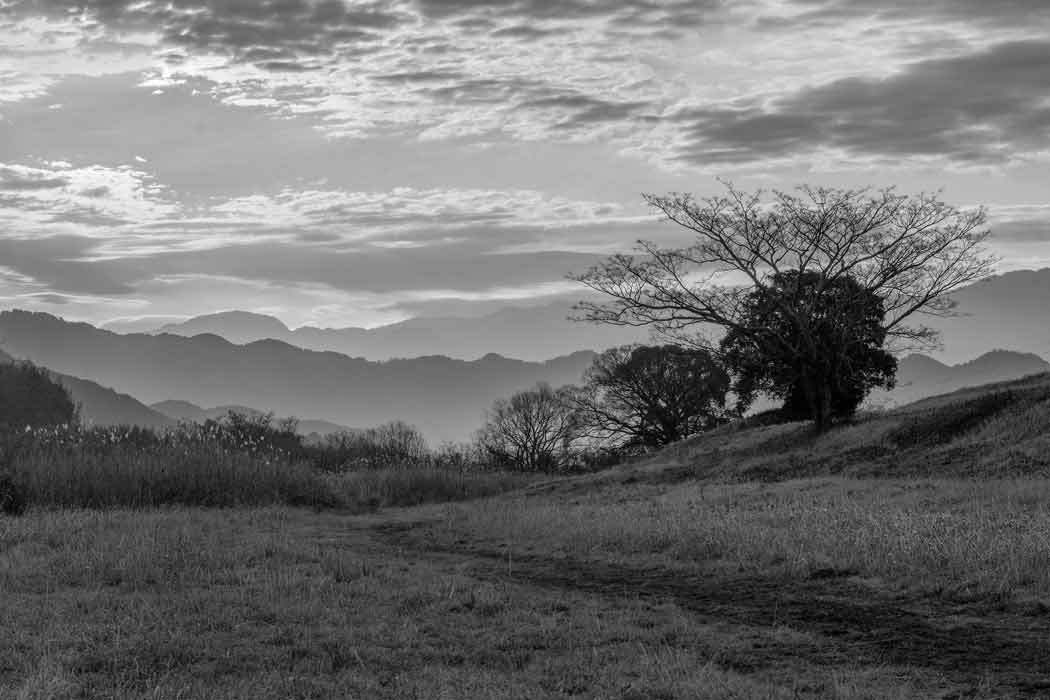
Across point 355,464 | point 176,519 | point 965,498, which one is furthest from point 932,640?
point 355,464

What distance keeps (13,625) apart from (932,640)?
27.7ft

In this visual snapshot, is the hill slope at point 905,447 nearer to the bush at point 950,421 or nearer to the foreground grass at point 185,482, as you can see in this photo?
the bush at point 950,421

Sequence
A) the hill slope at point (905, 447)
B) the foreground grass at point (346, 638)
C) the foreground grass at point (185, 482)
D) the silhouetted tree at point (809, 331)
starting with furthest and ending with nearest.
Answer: the silhouetted tree at point (809, 331), the hill slope at point (905, 447), the foreground grass at point (185, 482), the foreground grass at point (346, 638)

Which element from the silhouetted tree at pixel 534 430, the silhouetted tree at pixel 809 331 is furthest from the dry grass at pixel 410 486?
the silhouetted tree at pixel 534 430

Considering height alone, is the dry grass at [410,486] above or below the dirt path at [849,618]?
above

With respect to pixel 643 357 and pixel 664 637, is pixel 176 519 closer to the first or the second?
pixel 664 637

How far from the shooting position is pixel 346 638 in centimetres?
964

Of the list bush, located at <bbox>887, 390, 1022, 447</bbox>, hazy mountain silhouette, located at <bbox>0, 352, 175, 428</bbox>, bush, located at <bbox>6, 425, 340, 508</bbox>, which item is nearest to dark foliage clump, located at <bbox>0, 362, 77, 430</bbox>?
bush, located at <bbox>6, 425, 340, 508</bbox>

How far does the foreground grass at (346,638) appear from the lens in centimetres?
810

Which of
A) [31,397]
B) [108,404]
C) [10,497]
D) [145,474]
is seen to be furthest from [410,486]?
[108,404]

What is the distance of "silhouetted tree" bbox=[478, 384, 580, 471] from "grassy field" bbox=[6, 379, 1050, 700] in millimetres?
32325

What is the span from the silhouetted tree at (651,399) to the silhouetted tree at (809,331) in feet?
57.5

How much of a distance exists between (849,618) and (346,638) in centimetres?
496

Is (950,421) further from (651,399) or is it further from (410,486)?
(651,399)
